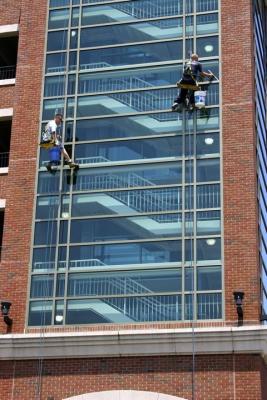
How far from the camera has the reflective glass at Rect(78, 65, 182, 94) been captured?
25547 millimetres

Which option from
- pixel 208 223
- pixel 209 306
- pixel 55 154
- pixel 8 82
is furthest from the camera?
pixel 8 82

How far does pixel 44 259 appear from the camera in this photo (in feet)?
79.6

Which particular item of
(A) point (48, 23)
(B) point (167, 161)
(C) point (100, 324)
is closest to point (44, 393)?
(C) point (100, 324)

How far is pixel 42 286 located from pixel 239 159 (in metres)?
6.74

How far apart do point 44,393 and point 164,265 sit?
480 centimetres

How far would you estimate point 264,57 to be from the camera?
3155 centimetres

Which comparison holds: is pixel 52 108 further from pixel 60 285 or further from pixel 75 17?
pixel 60 285

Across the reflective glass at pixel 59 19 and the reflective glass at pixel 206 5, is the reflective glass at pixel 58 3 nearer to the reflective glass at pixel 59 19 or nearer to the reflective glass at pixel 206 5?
the reflective glass at pixel 59 19

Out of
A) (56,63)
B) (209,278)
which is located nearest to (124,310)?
(209,278)

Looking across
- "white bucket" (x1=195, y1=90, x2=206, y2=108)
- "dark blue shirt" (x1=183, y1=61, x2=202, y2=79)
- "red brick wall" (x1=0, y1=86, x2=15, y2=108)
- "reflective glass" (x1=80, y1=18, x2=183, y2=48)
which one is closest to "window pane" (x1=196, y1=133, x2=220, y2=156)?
"white bucket" (x1=195, y1=90, x2=206, y2=108)

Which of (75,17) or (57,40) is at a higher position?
(75,17)

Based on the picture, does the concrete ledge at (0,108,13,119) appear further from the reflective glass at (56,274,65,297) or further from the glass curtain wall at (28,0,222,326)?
the reflective glass at (56,274,65,297)

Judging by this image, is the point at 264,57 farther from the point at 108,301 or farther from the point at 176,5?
the point at 108,301

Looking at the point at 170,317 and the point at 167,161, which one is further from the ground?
the point at 167,161
